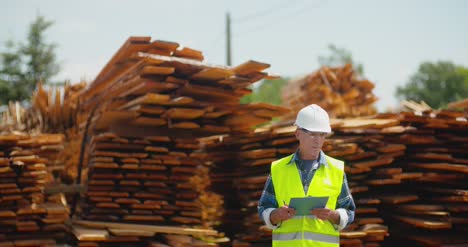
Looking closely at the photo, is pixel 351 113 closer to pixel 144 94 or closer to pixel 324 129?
pixel 144 94

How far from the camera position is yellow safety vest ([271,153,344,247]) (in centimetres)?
350

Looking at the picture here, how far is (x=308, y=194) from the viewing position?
3.56m

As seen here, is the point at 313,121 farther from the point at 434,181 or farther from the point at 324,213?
the point at 434,181

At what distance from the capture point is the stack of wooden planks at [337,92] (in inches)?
503

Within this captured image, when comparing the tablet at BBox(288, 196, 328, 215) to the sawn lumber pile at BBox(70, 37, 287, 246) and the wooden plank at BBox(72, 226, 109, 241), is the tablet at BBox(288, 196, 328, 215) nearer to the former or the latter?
the sawn lumber pile at BBox(70, 37, 287, 246)

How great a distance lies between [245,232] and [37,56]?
2209cm

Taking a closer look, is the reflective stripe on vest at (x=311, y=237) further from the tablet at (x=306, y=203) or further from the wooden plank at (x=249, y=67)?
the wooden plank at (x=249, y=67)

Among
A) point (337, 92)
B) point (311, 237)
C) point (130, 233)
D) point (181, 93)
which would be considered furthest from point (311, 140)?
point (337, 92)

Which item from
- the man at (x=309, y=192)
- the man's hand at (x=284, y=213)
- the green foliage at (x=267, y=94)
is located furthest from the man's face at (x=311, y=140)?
the green foliage at (x=267, y=94)

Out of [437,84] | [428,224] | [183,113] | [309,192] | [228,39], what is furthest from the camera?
[437,84]

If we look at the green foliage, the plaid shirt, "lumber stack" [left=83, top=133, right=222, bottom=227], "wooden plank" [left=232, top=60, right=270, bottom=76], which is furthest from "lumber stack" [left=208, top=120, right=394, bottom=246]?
the green foliage

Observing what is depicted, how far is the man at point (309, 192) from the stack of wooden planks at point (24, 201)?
4032 mm

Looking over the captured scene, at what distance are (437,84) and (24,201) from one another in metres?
32.0

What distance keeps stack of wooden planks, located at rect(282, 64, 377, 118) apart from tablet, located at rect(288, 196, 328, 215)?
9322 millimetres
